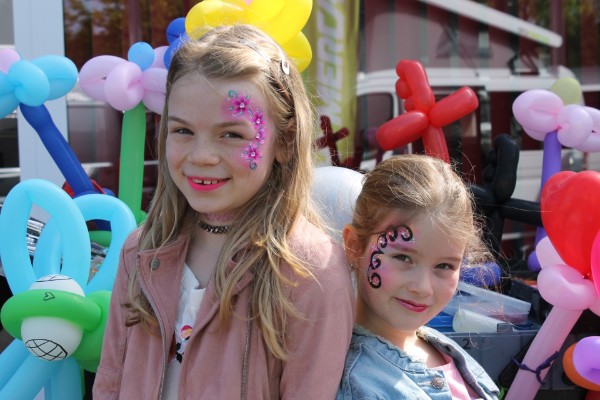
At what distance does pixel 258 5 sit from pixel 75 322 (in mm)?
1123

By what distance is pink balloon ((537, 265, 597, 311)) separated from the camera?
2100 mm

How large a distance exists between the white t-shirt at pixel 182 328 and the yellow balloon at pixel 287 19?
3.52ft

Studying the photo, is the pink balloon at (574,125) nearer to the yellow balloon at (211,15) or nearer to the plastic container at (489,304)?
the plastic container at (489,304)

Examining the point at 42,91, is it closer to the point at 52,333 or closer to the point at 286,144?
the point at 52,333

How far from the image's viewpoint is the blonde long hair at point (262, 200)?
1.54m

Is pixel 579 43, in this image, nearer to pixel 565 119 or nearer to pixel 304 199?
pixel 565 119

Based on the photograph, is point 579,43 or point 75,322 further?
point 579,43

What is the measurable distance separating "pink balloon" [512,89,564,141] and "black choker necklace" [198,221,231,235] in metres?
1.76

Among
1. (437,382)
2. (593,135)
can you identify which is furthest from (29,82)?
(593,135)

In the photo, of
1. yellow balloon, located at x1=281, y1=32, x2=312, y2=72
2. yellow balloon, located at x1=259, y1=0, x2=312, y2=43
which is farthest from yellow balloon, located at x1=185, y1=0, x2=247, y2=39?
yellow balloon, located at x1=281, y1=32, x2=312, y2=72

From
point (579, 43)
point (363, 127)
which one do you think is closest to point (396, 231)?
point (363, 127)

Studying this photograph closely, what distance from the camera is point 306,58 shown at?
8.60 feet

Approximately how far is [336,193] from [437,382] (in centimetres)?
78

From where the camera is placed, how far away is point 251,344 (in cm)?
154
